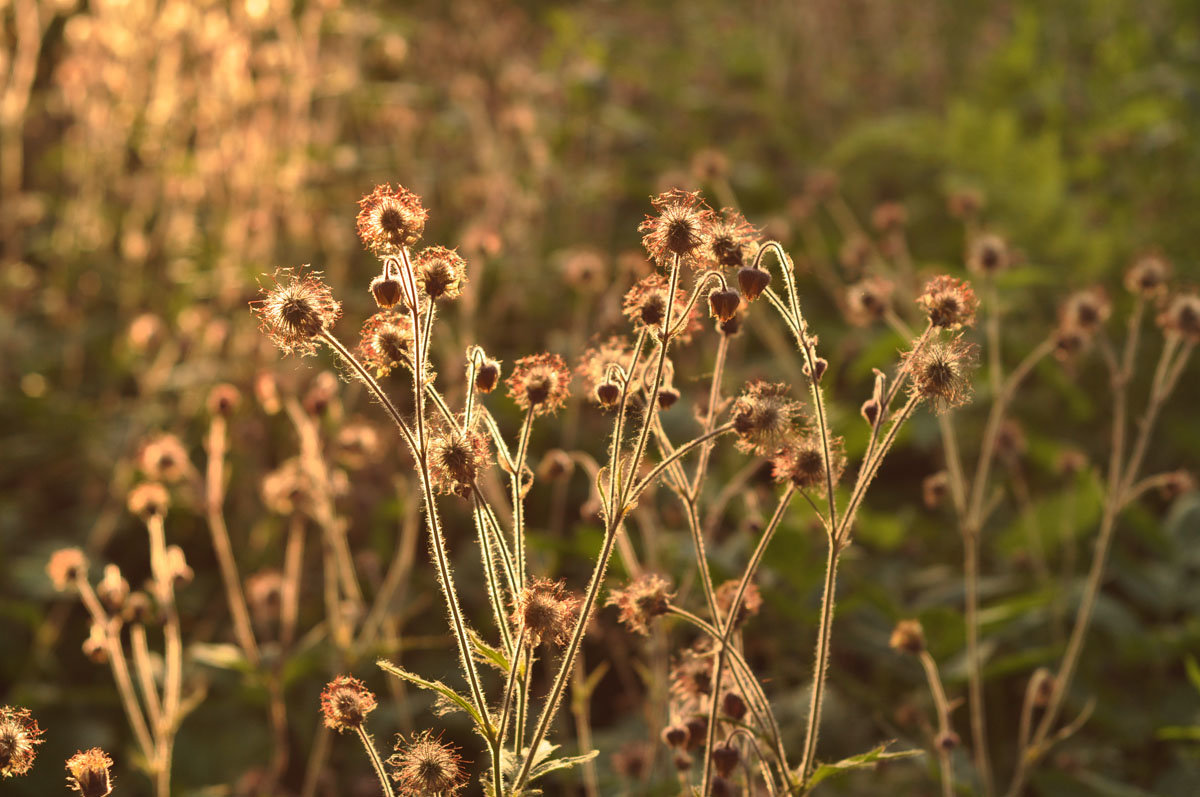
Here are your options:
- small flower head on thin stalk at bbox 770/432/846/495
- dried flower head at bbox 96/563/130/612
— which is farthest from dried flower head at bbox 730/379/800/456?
dried flower head at bbox 96/563/130/612

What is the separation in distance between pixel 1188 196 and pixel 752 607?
13.6 ft

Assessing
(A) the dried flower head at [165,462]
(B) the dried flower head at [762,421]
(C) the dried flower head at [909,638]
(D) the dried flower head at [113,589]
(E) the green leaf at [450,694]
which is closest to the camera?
(E) the green leaf at [450,694]

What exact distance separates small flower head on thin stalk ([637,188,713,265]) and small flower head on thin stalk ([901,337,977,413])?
342mm

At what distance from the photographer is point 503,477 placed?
→ 3.73 metres

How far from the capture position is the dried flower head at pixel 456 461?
1.43m

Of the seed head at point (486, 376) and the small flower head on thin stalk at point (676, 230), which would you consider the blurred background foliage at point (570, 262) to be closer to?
the seed head at point (486, 376)

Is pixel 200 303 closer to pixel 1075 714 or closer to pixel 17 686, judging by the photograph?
pixel 17 686

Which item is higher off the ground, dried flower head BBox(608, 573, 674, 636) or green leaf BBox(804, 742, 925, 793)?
dried flower head BBox(608, 573, 674, 636)

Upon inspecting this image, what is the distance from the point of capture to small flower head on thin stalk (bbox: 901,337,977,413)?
4.76 feet

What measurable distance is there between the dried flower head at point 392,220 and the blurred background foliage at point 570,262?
1.12 m

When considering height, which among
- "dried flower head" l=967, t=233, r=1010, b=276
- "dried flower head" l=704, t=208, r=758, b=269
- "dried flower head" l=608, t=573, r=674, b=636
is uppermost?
"dried flower head" l=967, t=233, r=1010, b=276

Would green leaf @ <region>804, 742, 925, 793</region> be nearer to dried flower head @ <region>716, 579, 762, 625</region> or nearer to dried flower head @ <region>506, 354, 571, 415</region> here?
dried flower head @ <region>716, 579, 762, 625</region>

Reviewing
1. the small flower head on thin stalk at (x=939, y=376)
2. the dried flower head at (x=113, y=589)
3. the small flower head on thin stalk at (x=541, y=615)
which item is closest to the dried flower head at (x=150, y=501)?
the dried flower head at (x=113, y=589)

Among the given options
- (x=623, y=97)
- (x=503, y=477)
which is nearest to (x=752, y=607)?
(x=503, y=477)
